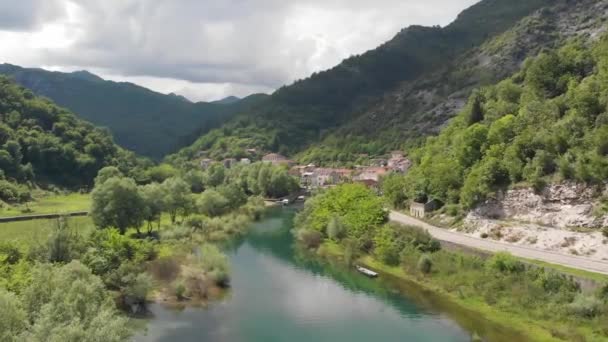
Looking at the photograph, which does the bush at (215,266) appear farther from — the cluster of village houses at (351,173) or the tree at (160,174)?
the tree at (160,174)

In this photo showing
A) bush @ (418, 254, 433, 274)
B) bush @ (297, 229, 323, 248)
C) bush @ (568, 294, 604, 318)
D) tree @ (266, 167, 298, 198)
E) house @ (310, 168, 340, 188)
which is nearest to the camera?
bush @ (568, 294, 604, 318)

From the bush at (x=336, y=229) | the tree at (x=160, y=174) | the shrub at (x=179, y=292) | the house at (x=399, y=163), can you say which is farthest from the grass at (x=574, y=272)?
the tree at (x=160, y=174)

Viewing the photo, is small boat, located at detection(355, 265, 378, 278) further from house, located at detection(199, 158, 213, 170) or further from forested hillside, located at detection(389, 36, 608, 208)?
house, located at detection(199, 158, 213, 170)

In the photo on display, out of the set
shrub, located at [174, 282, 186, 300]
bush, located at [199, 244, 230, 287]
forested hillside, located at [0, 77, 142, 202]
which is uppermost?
forested hillside, located at [0, 77, 142, 202]

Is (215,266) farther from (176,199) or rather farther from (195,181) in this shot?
(195,181)

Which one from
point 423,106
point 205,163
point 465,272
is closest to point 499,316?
point 465,272

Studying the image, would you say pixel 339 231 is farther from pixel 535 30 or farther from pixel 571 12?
pixel 571 12

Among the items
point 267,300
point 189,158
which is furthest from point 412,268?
point 189,158

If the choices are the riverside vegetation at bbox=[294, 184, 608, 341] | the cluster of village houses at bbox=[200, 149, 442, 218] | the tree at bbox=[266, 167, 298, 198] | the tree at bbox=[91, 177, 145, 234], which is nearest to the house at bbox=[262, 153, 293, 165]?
the cluster of village houses at bbox=[200, 149, 442, 218]
